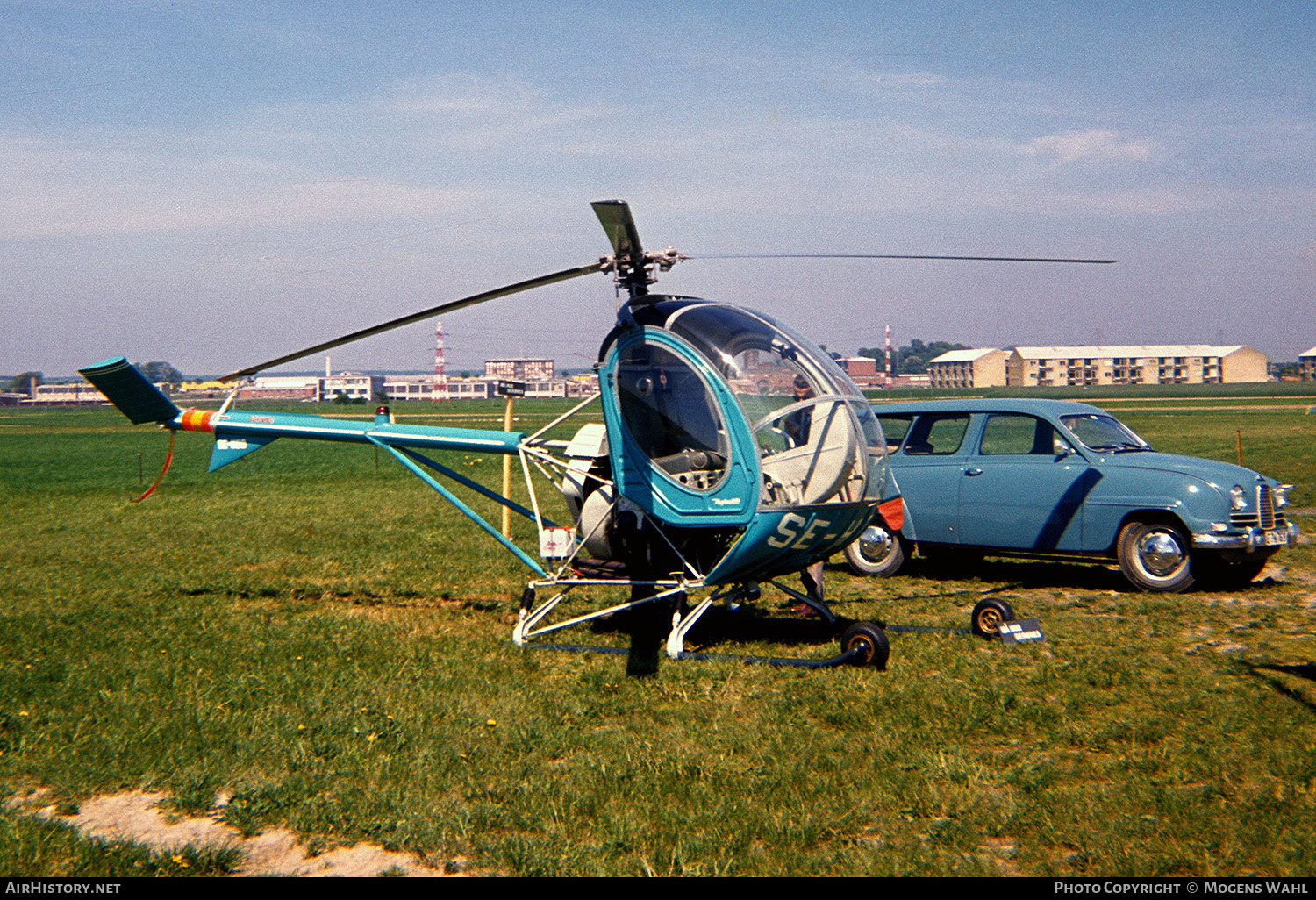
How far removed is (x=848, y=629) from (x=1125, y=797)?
2632 millimetres

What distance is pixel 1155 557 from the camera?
33.0ft

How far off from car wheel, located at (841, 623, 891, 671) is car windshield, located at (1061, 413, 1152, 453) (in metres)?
4.81

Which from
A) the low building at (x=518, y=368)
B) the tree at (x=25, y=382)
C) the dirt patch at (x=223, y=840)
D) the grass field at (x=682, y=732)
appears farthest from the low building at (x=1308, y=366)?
the tree at (x=25, y=382)

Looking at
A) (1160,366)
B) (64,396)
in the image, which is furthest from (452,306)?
(64,396)

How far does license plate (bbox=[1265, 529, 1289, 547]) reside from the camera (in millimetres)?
9750

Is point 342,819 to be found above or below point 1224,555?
below

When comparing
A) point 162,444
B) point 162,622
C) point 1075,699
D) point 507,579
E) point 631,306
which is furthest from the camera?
point 162,444

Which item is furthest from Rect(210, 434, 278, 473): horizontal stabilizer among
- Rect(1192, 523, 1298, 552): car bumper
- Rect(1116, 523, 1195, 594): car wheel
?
Rect(1192, 523, 1298, 552): car bumper

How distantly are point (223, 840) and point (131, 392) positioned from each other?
694 centimetres

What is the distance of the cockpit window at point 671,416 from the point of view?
24.5ft

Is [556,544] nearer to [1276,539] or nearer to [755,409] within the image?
[755,409]

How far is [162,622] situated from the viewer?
30.6 ft
